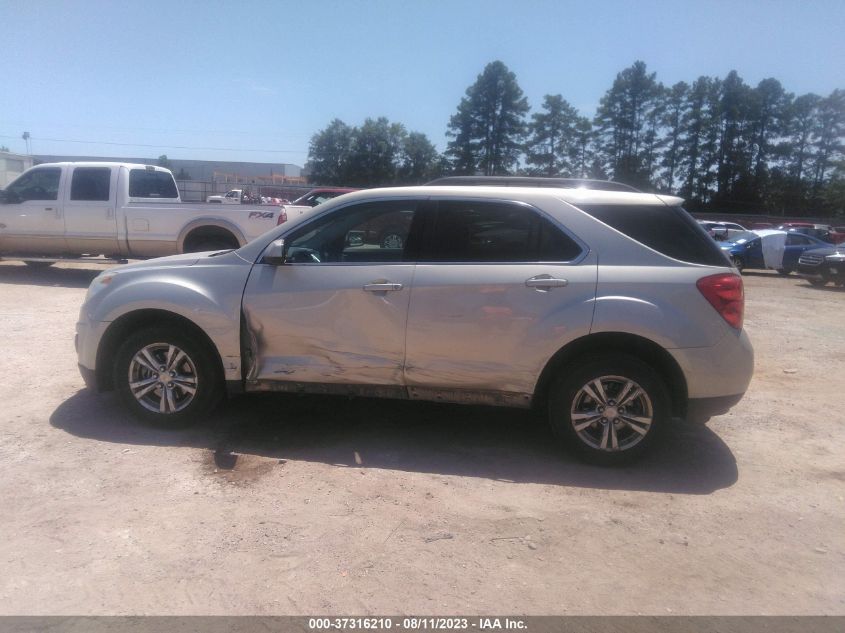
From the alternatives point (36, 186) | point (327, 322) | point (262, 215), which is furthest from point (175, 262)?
point (36, 186)

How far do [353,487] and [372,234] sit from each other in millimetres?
1940

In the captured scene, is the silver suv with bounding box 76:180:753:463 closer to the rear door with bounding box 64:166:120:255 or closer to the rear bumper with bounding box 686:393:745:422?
the rear bumper with bounding box 686:393:745:422

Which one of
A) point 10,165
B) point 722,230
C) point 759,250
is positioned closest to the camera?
point 759,250

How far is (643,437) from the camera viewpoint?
14.7 feet

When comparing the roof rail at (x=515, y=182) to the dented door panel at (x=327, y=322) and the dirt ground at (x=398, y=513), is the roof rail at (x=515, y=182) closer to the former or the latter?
the dented door panel at (x=327, y=322)

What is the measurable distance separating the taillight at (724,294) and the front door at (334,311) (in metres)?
1.97

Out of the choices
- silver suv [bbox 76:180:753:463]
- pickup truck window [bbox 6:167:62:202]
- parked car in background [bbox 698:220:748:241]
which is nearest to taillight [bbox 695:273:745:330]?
silver suv [bbox 76:180:753:463]

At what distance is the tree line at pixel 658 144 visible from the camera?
5512cm

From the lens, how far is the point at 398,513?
3.89 meters

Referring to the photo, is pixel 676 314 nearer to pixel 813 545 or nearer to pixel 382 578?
pixel 813 545

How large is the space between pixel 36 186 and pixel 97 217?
4.79 feet

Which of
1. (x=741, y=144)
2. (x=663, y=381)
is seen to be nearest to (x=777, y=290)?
(x=663, y=381)

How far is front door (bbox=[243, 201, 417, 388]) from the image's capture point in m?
4.66

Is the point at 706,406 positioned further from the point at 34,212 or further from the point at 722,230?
the point at 722,230
